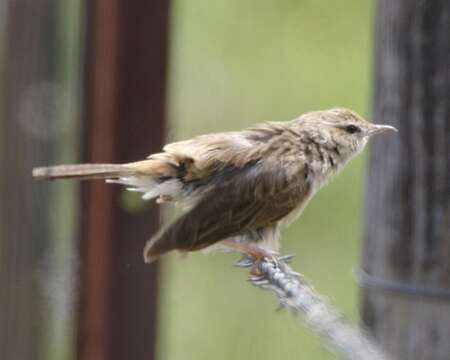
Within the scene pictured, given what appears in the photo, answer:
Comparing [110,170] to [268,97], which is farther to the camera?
[268,97]

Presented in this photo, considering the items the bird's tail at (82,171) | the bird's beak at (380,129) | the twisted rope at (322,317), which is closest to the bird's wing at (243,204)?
the bird's tail at (82,171)

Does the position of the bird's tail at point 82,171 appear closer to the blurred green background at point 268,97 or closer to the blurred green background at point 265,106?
the blurred green background at point 265,106

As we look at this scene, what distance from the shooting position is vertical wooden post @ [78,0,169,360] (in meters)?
3.67

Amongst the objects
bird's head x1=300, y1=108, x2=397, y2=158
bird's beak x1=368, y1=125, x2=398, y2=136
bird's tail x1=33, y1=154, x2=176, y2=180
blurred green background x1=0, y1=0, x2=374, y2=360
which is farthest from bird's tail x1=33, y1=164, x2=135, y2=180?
blurred green background x1=0, y1=0, x2=374, y2=360

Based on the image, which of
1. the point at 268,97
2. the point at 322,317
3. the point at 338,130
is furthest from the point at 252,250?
the point at 268,97

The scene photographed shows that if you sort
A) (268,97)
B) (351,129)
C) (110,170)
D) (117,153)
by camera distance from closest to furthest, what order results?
(110,170) → (117,153) → (351,129) → (268,97)

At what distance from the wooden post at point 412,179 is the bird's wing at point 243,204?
0.45m

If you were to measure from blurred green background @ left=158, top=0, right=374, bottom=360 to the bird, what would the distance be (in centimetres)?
234

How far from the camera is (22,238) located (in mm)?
3389

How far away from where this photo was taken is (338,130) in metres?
4.38

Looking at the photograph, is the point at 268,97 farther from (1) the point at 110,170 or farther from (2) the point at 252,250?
(1) the point at 110,170

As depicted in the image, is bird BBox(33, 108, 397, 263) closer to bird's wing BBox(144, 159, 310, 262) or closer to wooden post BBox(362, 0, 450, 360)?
bird's wing BBox(144, 159, 310, 262)

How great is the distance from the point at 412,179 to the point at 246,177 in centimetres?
75

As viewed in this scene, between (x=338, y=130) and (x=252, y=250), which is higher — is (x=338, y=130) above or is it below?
above
